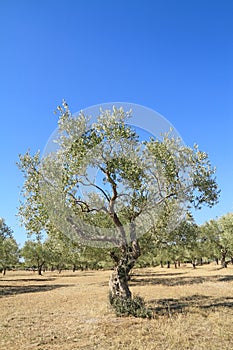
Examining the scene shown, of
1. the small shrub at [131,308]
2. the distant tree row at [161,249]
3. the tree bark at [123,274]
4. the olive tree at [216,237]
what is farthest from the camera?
the olive tree at [216,237]

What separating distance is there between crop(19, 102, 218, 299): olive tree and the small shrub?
40.9 inches

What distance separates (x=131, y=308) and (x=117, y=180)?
843 centimetres

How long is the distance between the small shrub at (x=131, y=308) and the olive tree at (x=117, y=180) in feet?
3.41

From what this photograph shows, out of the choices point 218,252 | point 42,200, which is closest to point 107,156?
point 42,200

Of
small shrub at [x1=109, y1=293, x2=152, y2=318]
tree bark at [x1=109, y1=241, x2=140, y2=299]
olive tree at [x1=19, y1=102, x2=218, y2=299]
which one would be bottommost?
small shrub at [x1=109, y1=293, x2=152, y2=318]

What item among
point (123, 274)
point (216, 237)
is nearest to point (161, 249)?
point (123, 274)

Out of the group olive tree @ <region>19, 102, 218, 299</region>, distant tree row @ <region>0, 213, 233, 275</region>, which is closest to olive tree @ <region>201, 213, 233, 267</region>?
distant tree row @ <region>0, 213, 233, 275</region>

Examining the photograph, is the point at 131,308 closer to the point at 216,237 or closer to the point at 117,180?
Result: the point at 117,180

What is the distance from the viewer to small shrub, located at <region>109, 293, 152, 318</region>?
16.8 metres

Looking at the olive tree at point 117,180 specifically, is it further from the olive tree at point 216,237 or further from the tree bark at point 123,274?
the olive tree at point 216,237

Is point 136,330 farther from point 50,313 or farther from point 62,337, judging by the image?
point 50,313

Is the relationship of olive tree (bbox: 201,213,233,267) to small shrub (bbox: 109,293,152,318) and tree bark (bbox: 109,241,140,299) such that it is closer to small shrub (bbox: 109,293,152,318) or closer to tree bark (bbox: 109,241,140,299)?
tree bark (bbox: 109,241,140,299)

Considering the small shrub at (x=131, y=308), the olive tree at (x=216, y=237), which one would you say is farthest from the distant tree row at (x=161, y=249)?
the small shrub at (x=131, y=308)

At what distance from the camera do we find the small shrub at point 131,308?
1679 cm
